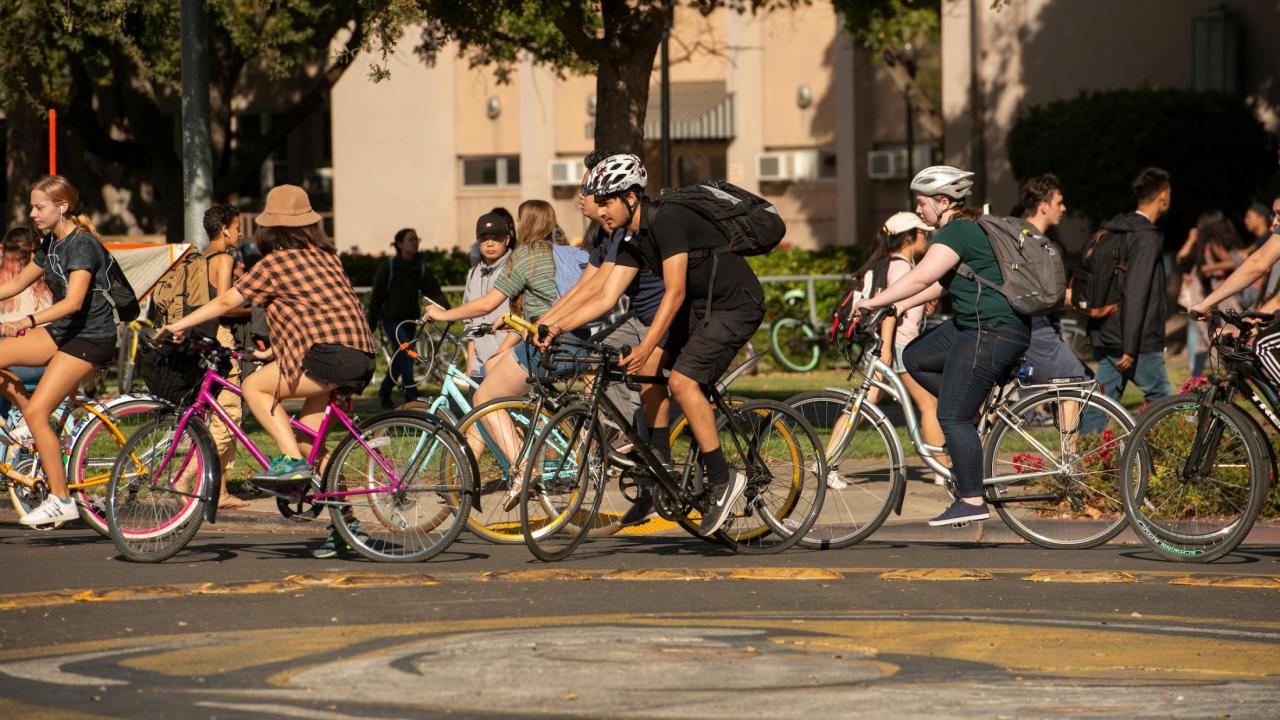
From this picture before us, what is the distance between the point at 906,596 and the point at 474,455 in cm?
215

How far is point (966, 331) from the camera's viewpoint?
886cm

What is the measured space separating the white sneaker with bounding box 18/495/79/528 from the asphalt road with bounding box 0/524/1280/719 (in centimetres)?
17

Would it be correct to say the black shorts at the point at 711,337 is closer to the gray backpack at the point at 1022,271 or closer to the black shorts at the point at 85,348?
the gray backpack at the point at 1022,271

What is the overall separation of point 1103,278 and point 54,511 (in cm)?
620

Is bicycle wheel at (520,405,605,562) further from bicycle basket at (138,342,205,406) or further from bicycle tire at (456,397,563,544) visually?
bicycle basket at (138,342,205,406)

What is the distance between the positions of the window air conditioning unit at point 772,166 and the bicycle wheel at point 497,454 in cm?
3141

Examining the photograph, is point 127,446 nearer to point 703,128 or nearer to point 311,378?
point 311,378

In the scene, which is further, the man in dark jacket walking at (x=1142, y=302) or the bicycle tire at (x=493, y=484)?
the man in dark jacket walking at (x=1142, y=302)

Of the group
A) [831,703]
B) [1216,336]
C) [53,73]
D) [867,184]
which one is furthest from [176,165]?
[831,703]

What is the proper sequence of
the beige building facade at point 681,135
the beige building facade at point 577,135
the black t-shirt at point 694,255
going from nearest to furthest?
the black t-shirt at point 694,255 < the beige building facade at point 681,135 < the beige building facade at point 577,135

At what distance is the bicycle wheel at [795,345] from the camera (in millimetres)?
22188

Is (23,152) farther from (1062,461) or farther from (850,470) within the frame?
(1062,461)

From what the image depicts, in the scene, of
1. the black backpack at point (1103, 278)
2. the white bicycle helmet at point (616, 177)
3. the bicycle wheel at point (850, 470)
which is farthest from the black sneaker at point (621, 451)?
the black backpack at point (1103, 278)

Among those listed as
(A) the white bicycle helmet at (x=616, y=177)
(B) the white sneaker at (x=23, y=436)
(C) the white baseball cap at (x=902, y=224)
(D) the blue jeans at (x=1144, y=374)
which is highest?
(A) the white bicycle helmet at (x=616, y=177)
